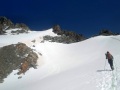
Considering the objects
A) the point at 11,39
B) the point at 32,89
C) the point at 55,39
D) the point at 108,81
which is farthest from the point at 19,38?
the point at 108,81

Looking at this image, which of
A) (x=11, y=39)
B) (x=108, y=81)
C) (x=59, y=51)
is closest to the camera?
(x=108, y=81)

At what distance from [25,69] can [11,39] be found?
21.5 m

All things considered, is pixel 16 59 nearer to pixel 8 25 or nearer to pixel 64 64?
pixel 64 64

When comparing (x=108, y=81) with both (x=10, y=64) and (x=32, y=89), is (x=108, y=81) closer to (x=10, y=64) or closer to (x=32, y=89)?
(x=32, y=89)

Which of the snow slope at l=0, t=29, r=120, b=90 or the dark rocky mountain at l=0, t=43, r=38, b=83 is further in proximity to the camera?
the dark rocky mountain at l=0, t=43, r=38, b=83

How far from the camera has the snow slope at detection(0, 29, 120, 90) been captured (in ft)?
114

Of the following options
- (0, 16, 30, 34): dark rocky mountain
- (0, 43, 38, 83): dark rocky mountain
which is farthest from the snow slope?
(0, 16, 30, 34): dark rocky mountain

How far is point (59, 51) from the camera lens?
6159cm

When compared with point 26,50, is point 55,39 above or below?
above

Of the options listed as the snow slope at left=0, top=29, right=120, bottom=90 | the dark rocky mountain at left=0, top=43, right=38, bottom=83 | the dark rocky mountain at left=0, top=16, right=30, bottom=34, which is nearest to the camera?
the snow slope at left=0, top=29, right=120, bottom=90

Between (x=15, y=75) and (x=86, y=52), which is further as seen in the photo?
(x=86, y=52)

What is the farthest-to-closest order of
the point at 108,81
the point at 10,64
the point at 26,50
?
the point at 26,50, the point at 10,64, the point at 108,81

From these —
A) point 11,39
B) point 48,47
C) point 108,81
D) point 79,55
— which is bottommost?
point 108,81

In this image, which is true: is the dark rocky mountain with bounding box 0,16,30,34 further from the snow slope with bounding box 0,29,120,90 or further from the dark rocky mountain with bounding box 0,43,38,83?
the dark rocky mountain with bounding box 0,43,38,83
